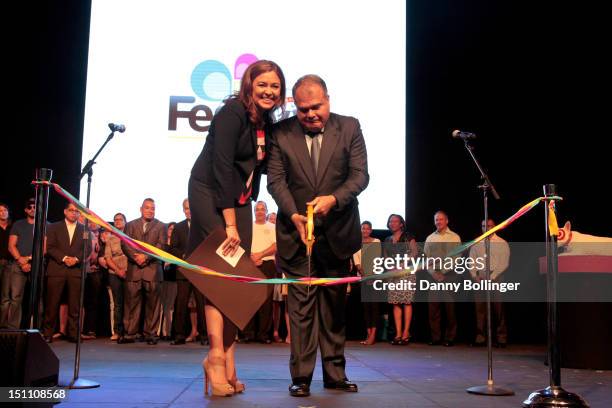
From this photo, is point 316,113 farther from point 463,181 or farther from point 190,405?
point 463,181

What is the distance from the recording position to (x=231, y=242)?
3191 millimetres

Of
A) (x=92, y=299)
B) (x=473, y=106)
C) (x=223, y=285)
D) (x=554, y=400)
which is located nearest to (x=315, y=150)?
(x=223, y=285)

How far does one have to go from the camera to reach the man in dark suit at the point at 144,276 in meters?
7.42

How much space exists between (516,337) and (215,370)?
6312 millimetres

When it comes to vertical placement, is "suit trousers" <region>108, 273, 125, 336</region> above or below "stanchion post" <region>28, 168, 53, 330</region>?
below

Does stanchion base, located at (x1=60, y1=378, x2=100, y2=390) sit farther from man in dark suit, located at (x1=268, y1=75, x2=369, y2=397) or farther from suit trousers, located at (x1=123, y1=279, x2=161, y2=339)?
suit trousers, located at (x1=123, y1=279, x2=161, y2=339)

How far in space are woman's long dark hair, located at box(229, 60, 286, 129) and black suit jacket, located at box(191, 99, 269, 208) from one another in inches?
1.2

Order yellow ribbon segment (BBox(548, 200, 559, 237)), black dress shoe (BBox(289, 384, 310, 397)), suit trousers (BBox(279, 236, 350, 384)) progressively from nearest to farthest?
yellow ribbon segment (BBox(548, 200, 559, 237))
black dress shoe (BBox(289, 384, 310, 397))
suit trousers (BBox(279, 236, 350, 384))

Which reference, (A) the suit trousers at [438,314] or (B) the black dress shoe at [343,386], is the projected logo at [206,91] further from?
(B) the black dress shoe at [343,386]

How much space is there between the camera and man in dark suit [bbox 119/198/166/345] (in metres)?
7.42

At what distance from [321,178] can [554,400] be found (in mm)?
1527

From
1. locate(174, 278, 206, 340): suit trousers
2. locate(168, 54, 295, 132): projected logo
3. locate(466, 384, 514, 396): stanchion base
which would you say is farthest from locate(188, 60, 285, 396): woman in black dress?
locate(168, 54, 295, 132): projected logo

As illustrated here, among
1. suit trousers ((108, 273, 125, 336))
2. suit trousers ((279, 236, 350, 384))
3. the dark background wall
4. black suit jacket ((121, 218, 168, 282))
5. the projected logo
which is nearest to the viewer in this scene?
suit trousers ((279, 236, 350, 384))

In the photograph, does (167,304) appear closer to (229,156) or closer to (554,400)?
(229,156)
